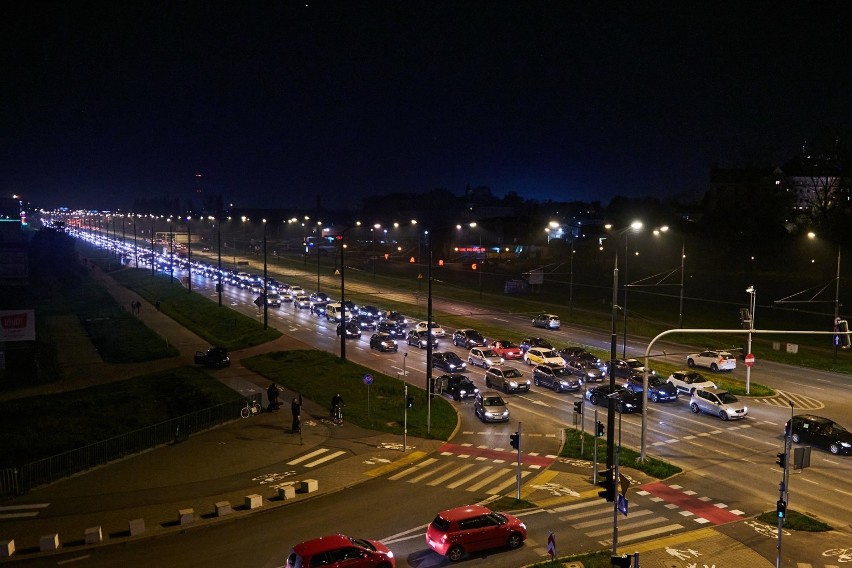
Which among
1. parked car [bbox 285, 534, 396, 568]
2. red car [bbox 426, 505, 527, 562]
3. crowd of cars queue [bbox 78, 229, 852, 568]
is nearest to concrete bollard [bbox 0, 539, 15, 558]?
parked car [bbox 285, 534, 396, 568]

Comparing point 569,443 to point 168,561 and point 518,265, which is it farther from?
point 518,265

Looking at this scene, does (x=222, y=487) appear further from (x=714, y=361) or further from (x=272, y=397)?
(x=714, y=361)

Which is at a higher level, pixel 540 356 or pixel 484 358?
pixel 540 356

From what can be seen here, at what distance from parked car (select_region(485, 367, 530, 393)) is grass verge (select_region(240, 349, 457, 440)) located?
11.7 ft

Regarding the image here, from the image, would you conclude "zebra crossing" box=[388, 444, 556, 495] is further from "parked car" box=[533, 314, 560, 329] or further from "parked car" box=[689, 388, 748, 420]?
"parked car" box=[533, 314, 560, 329]

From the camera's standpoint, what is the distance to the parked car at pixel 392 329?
177 ft

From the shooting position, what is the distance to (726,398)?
31906 mm

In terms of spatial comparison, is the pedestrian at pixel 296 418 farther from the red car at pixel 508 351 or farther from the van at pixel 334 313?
the van at pixel 334 313

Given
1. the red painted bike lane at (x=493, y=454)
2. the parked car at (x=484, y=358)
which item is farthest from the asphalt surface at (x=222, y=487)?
the parked car at (x=484, y=358)

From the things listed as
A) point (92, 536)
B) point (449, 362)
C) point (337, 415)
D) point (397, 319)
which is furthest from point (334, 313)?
point (92, 536)

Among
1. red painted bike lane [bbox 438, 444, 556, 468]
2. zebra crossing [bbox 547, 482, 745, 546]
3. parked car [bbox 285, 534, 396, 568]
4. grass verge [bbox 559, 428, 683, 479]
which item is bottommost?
red painted bike lane [bbox 438, 444, 556, 468]

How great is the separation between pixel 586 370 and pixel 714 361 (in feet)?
31.3

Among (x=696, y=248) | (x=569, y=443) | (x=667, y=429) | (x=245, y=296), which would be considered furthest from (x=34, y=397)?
(x=696, y=248)

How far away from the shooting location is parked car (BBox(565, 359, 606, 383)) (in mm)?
38344
